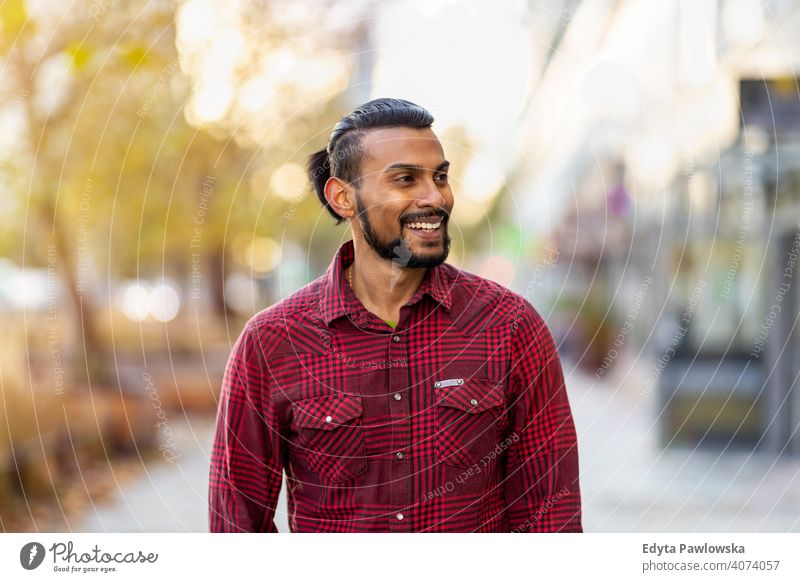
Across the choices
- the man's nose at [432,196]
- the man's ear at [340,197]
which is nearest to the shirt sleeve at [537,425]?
the man's nose at [432,196]

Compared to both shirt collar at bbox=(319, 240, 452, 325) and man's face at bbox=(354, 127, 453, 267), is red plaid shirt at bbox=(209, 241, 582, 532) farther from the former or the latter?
man's face at bbox=(354, 127, 453, 267)

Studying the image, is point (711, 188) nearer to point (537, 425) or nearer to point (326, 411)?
point (537, 425)

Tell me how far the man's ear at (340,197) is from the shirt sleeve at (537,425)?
55cm

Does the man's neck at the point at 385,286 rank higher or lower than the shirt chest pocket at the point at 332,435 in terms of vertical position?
higher

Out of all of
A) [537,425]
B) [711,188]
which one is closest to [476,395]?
[537,425]

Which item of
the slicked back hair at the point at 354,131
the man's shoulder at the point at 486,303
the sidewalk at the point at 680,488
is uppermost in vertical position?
the slicked back hair at the point at 354,131

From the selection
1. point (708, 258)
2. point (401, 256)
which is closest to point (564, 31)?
point (708, 258)

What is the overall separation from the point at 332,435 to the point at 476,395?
1.30 feet

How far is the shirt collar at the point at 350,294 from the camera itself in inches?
93.8

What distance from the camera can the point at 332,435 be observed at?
2330mm

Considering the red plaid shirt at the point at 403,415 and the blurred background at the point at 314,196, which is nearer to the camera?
the red plaid shirt at the point at 403,415

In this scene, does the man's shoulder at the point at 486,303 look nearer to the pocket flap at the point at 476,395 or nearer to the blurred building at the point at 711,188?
the pocket flap at the point at 476,395

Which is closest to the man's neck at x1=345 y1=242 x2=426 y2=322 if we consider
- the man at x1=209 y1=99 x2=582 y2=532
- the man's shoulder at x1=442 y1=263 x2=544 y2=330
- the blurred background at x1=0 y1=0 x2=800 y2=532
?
the man at x1=209 y1=99 x2=582 y2=532

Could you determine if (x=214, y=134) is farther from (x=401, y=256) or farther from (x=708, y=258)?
(x=708, y=258)
